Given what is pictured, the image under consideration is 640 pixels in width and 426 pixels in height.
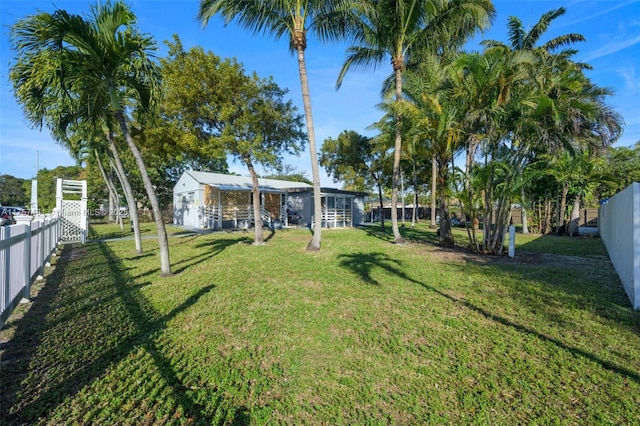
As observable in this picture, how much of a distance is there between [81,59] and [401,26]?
32.8 feet

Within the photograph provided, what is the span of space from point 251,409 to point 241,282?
408 centimetres

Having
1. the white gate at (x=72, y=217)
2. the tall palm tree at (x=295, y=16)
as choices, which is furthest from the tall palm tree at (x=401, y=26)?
the white gate at (x=72, y=217)

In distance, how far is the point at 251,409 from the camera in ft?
8.44

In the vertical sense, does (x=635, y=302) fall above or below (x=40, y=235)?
below

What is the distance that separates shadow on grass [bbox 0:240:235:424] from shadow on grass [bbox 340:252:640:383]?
11.6 ft

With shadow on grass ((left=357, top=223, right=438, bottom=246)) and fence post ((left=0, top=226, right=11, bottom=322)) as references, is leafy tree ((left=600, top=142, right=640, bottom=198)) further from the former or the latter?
fence post ((left=0, top=226, right=11, bottom=322))

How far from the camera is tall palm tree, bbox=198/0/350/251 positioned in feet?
32.9

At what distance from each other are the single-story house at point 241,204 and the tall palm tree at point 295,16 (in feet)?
35.3

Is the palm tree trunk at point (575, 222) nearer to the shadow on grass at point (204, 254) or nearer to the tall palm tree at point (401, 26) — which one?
the tall palm tree at point (401, 26)

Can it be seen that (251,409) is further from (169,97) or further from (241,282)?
(169,97)

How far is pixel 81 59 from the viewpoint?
6.42m

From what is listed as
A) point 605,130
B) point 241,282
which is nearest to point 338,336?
point 241,282

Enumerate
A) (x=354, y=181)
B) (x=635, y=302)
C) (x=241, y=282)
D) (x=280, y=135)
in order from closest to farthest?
(x=635, y=302)
(x=241, y=282)
(x=280, y=135)
(x=354, y=181)

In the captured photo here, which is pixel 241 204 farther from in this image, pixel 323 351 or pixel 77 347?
pixel 323 351
